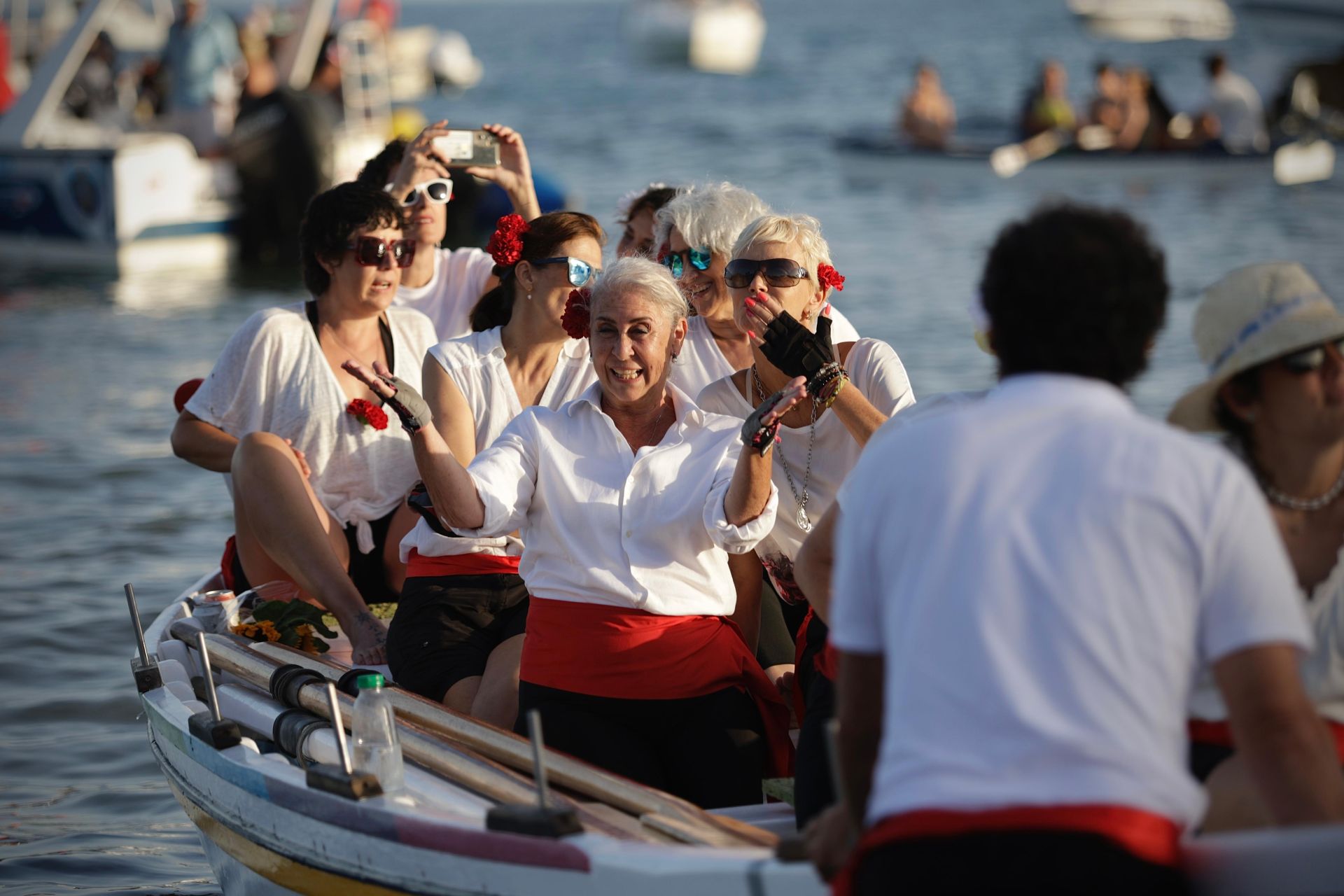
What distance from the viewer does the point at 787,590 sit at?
343cm

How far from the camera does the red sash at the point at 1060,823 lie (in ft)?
5.33

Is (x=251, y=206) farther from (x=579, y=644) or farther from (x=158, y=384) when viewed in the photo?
(x=579, y=644)

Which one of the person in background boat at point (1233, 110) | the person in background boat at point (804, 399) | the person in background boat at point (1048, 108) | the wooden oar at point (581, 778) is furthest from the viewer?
the person in background boat at point (1048, 108)

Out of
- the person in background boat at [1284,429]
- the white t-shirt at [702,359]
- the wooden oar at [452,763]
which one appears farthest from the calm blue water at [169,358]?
the person in background boat at [1284,429]

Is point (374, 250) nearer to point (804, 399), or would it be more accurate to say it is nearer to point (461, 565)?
point (461, 565)

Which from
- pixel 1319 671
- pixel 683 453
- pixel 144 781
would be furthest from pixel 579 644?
pixel 144 781

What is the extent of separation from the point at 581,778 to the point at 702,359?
4.19 ft

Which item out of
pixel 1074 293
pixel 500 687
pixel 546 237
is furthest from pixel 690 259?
pixel 1074 293

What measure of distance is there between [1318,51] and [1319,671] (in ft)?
75.2

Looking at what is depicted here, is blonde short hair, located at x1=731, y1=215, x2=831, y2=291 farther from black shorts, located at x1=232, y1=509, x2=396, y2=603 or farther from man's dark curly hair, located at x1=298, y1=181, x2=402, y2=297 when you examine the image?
black shorts, located at x1=232, y1=509, x2=396, y2=603

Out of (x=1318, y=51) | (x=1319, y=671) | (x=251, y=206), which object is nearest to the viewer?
(x=1319, y=671)

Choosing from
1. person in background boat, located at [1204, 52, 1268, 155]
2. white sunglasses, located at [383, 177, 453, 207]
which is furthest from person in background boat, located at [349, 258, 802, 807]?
person in background boat, located at [1204, 52, 1268, 155]

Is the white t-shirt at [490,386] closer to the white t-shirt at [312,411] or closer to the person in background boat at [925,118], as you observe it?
the white t-shirt at [312,411]

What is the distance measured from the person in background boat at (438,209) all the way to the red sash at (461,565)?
0.98 meters
